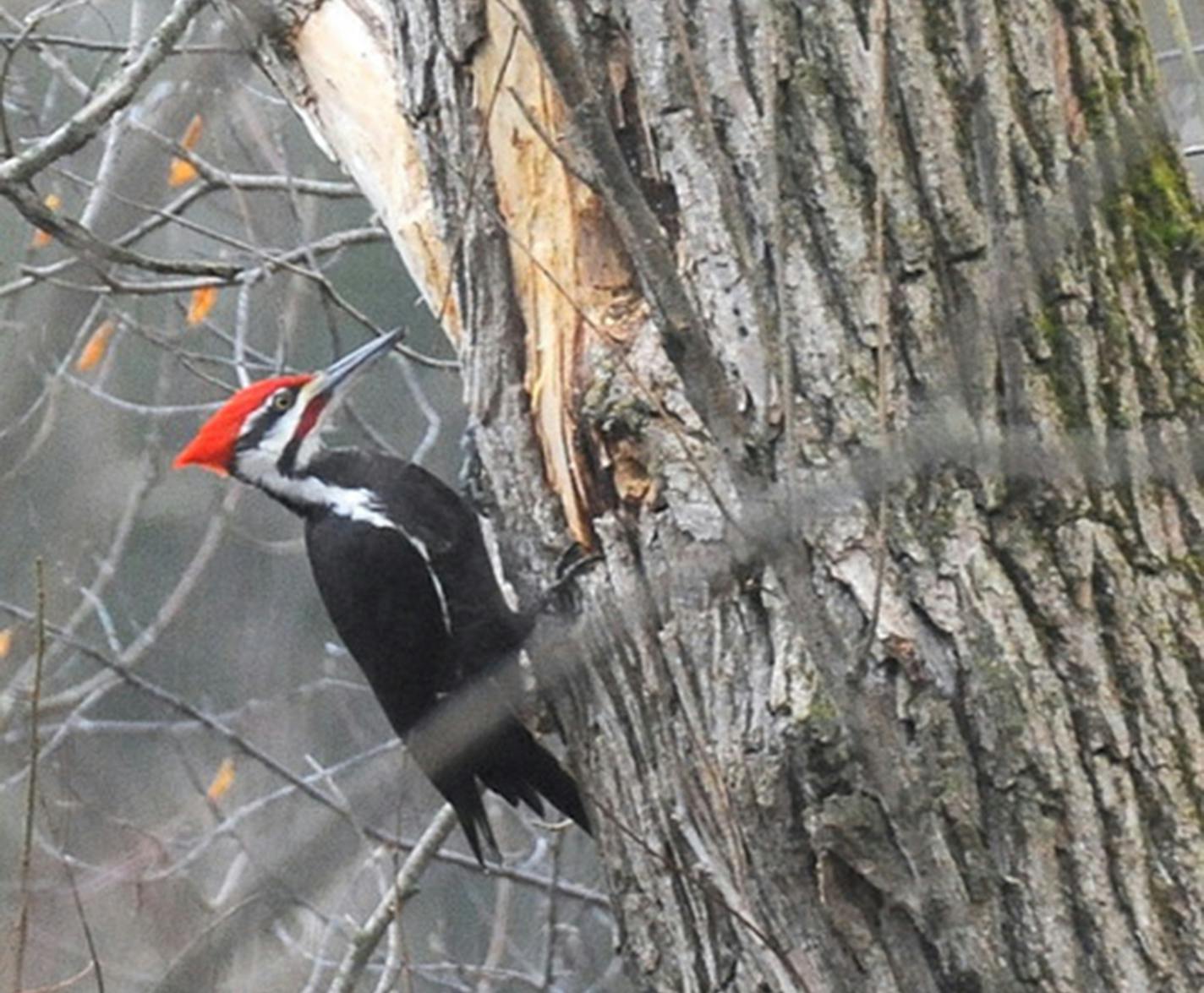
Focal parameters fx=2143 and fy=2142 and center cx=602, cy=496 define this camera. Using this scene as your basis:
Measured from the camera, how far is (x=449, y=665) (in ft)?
13.0

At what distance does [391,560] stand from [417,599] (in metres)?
0.09

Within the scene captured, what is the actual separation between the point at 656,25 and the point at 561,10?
0.38 ft

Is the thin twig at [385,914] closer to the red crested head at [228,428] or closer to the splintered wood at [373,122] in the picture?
the red crested head at [228,428]

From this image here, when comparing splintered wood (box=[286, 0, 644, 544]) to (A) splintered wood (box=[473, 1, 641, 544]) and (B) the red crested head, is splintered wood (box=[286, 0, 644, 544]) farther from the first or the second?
(B) the red crested head

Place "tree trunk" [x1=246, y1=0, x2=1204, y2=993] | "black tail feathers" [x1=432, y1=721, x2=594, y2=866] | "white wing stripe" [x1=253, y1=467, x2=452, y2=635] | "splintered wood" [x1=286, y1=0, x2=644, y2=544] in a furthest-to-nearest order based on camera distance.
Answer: "white wing stripe" [x1=253, y1=467, x2=452, y2=635] → "black tail feathers" [x1=432, y1=721, x2=594, y2=866] → "splintered wood" [x1=286, y1=0, x2=644, y2=544] → "tree trunk" [x1=246, y1=0, x2=1204, y2=993]

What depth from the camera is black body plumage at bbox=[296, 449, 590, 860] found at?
3797mm

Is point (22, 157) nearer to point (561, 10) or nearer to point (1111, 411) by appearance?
point (561, 10)

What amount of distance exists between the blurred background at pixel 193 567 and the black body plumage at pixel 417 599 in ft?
0.90

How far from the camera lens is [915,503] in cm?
237

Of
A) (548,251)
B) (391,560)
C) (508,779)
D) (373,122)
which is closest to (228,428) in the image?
(391,560)

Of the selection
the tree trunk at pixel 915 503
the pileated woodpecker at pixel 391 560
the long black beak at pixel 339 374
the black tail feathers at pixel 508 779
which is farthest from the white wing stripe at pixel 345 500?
the tree trunk at pixel 915 503

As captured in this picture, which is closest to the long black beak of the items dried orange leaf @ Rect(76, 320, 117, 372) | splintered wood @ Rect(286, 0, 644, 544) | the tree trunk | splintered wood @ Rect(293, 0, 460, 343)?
splintered wood @ Rect(293, 0, 460, 343)

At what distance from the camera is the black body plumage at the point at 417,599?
3.80 m

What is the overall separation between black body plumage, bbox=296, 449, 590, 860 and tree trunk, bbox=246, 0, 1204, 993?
3.70 ft
